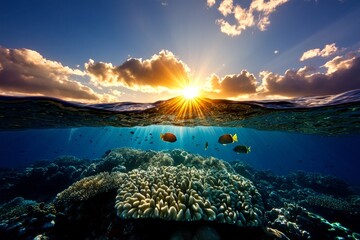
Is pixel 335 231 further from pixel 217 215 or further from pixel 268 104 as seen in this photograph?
pixel 268 104

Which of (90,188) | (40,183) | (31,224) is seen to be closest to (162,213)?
(90,188)

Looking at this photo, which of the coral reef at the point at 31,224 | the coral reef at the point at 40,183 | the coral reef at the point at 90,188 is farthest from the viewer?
the coral reef at the point at 40,183

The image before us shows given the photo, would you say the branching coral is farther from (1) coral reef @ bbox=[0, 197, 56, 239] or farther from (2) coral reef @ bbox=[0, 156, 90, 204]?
(2) coral reef @ bbox=[0, 156, 90, 204]

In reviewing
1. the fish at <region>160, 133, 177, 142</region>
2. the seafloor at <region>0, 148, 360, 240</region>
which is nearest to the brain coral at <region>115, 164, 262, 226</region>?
the seafloor at <region>0, 148, 360, 240</region>

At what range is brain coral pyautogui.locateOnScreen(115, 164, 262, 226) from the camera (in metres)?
5.40

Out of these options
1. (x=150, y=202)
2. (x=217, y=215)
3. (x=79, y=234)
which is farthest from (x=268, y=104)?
(x=79, y=234)

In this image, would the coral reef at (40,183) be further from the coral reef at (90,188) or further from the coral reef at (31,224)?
the coral reef at (90,188)

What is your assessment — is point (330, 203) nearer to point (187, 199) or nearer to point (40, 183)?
point (187, 199)

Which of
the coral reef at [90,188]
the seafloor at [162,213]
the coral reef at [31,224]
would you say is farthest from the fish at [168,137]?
the coral reef at [31,224]

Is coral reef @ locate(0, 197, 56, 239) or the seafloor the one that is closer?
A: the seafloor

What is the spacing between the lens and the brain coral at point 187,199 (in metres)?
5.40

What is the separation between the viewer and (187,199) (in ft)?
19.2

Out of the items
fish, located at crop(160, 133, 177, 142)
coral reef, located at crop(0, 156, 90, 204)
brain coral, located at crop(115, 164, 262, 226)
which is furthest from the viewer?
coral reef, located at crop(0, 156, 90, 204)

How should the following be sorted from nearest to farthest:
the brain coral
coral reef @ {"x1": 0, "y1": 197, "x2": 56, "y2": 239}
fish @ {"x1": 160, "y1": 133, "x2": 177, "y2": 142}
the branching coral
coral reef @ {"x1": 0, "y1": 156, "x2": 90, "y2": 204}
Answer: the brain coral
coral reef @ {"x1": 0, "y1": 197, "x2": 56, "y2": 239}
fish @ {"x1": 160, "y1": 133, "x2": 177, "y2": 142}
the branching coral
coral reef @ {"x1": 0, "y1": 156, "x2": 90, "y2": 204}
